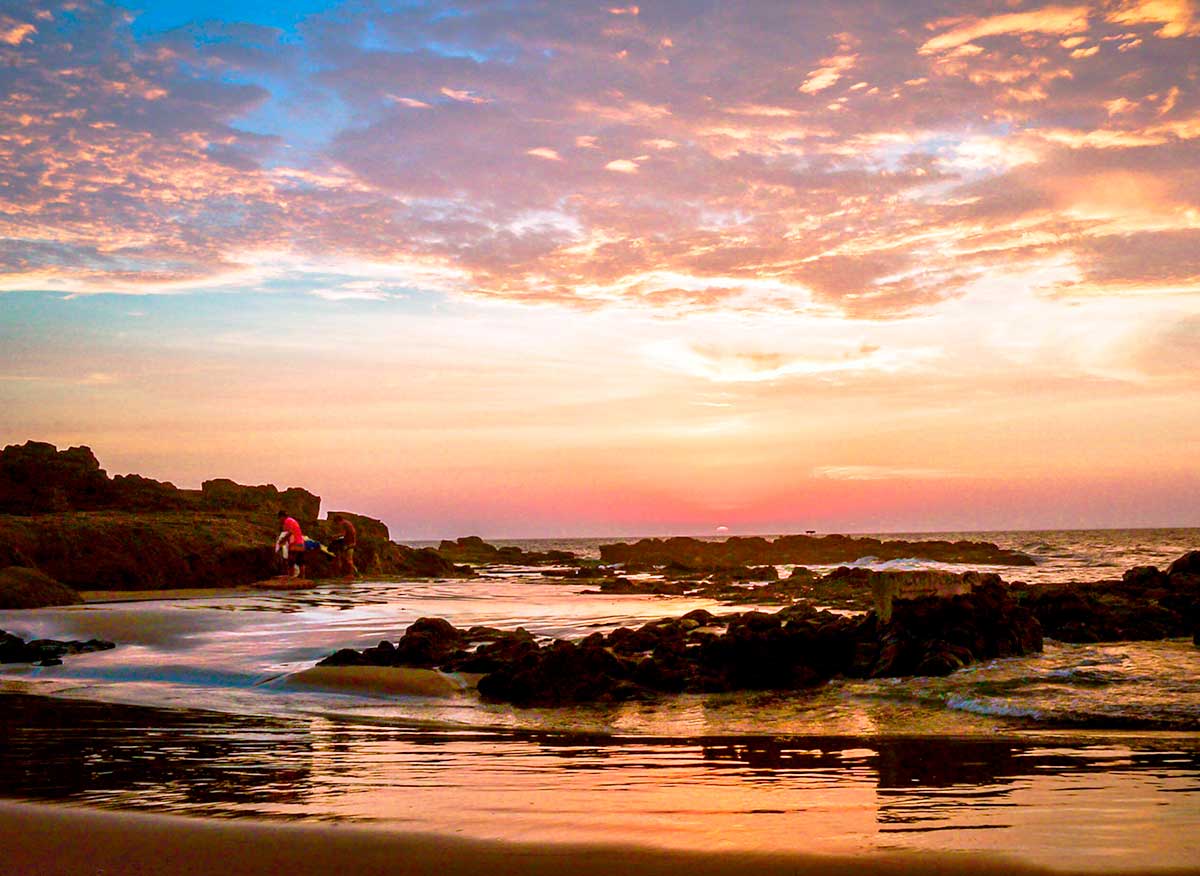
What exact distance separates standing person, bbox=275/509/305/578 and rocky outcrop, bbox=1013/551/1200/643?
60.3 feet

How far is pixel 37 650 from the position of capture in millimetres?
13094

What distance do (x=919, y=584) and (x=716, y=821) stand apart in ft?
27.1

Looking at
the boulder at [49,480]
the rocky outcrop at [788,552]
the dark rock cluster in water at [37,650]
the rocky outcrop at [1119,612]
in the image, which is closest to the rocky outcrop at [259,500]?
the boulder at [49,480]

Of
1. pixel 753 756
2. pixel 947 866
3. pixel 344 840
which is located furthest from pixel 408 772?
pixel 947 866

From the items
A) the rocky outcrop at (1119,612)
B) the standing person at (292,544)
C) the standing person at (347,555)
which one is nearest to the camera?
the rocky outcrop at (1119,612)

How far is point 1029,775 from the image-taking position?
5809 millimetres

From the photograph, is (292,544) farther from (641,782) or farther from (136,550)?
(641,782)

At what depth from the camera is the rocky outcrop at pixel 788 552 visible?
45.7 meters

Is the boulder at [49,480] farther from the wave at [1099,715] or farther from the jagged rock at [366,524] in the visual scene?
the wave at [1099,715]

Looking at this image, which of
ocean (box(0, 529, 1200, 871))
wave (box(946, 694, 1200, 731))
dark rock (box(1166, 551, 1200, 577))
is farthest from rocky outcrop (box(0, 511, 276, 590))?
dark rock (box(1166, 551, 1200, 577))

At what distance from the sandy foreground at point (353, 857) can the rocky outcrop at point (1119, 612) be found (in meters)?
10.9

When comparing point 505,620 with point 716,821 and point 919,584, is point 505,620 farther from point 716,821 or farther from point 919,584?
point 716,821

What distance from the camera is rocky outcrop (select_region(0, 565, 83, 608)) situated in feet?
58.3

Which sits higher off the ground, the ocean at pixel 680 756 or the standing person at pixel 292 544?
the standing person at pixel 292 544
